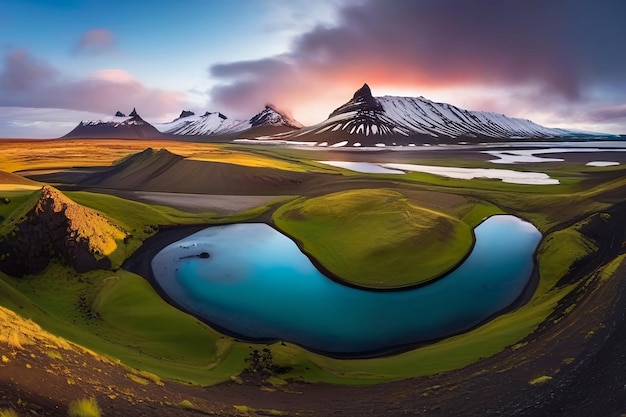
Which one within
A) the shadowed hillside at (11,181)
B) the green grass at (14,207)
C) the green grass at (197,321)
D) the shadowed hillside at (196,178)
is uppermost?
the shadowed hillside at (196,178)

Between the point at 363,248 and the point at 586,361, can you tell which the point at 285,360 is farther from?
the point at 363,248

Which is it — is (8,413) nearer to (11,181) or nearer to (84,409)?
(84,409)

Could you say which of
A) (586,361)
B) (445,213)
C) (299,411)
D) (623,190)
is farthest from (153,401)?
(623,190)

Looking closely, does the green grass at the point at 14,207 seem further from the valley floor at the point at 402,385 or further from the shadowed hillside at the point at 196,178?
the shadowed hillside at the point at 196,178

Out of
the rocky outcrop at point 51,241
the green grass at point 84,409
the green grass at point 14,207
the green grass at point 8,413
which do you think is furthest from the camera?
the green grass at point 14,207

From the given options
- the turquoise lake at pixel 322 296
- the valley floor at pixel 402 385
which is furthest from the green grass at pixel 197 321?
the turquoise lake at pixel 322 296

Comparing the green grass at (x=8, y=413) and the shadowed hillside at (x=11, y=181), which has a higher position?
the shadowed hillside at (x=11, y=181)
